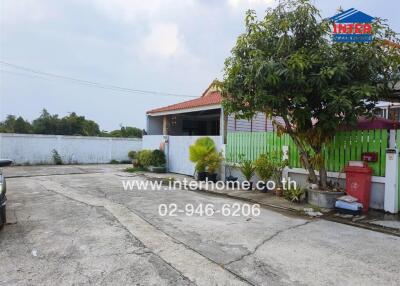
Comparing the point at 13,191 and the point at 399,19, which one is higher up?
the point at 399,19

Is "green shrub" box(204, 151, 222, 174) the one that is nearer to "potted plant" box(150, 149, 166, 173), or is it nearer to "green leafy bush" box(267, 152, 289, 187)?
"green leafy bush" box(267, 152, 289, 187)

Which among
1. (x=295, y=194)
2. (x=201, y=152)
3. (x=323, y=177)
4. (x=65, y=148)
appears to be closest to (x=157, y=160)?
(x=201, y=152)

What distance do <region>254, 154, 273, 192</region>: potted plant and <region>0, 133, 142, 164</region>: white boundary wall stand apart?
13044 millimetres

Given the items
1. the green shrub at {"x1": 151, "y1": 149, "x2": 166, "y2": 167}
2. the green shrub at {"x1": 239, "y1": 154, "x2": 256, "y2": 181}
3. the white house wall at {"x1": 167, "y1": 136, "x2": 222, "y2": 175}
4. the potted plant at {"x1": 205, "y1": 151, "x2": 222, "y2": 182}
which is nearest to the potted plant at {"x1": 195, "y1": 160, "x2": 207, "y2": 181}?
the potted plant at {"x1": 205, "y1": 151, "x2": 222, "y2": 182}

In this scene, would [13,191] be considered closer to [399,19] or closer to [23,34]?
[23,34]

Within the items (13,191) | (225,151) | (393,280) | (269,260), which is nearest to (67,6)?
(13,191)

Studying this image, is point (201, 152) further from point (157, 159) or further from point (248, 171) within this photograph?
point (157, 159)

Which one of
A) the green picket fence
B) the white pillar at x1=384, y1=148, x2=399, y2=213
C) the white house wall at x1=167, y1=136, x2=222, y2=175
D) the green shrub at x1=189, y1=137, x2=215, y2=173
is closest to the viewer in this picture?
the white pillar at x1=384, y1=148, x2=399, y2=213

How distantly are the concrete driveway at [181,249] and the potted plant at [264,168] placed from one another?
195cm

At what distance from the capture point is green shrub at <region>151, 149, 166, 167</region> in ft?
45.3

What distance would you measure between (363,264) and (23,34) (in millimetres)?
16534

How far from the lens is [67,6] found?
1205cm

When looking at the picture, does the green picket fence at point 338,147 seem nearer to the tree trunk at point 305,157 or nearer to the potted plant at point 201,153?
the tree trunk at point 305,157

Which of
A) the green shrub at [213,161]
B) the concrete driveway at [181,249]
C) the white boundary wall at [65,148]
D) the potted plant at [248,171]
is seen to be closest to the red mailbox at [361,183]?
the concrete driveway at [181,249]
